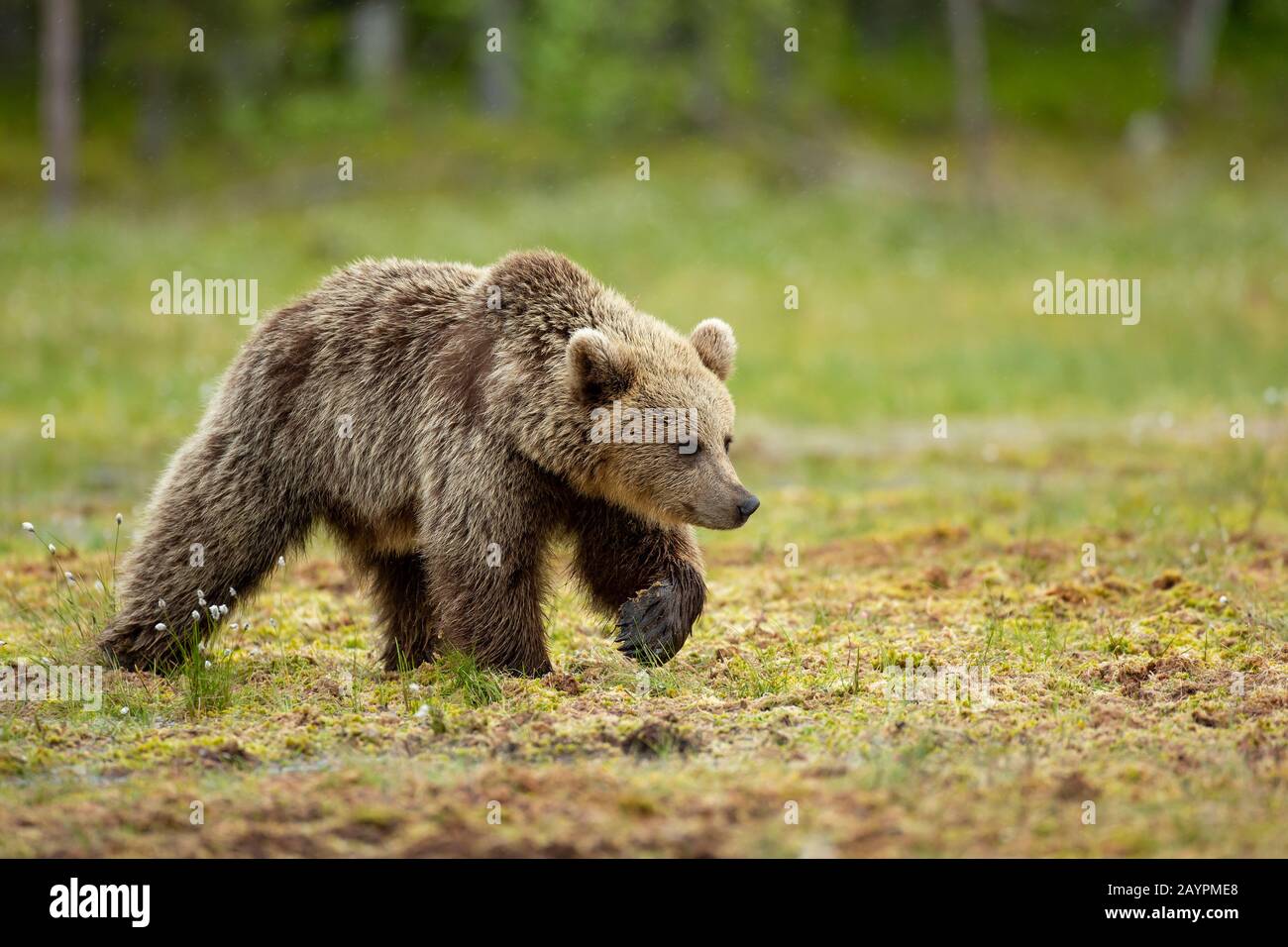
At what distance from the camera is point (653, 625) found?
6980 millimetres

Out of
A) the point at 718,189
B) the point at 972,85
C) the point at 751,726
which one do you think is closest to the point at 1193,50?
the point at 972,85

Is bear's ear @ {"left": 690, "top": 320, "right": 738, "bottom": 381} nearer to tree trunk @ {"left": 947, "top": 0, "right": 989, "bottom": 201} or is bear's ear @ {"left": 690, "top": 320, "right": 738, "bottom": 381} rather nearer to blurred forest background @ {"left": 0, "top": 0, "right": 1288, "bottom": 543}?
blurred forest background @ {"left": 0, "top": 0, "right": 1288, "bottom": 543}

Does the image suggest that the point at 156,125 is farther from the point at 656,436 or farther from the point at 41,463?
the point at 656,436

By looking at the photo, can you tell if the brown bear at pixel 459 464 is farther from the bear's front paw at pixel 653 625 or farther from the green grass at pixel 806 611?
the green grass at pixel 806 611

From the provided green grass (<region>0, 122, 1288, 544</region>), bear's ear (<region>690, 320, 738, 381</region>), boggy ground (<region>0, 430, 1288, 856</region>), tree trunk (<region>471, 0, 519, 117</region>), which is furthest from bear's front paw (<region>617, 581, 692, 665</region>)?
tree trunk (<region>471, 0, 519, 117</region>)

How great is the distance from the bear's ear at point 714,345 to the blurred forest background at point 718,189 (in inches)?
198

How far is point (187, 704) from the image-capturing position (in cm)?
657

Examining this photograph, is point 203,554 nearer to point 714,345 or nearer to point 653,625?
point 653,625

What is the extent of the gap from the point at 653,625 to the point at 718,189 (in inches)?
1015

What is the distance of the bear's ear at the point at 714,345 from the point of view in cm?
759

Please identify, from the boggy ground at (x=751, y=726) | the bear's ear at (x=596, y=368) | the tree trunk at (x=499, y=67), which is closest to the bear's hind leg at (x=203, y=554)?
the boggy ground at (x=751, y=726)

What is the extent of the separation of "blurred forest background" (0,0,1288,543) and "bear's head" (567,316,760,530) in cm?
549

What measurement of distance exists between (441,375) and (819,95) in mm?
38289
